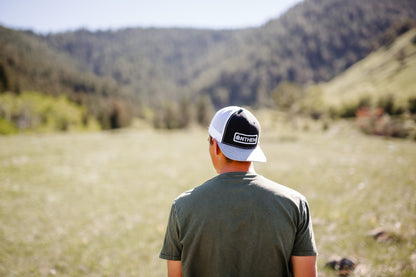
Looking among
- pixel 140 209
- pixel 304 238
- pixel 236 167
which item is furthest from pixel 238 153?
pixel 140 209

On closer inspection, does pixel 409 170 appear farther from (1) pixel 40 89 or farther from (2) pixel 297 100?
(1) pixel 40 89

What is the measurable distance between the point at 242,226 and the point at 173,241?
70cm

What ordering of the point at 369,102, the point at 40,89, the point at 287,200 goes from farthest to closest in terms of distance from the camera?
the point at 40,89
the point at 369,102
the point at 287,200

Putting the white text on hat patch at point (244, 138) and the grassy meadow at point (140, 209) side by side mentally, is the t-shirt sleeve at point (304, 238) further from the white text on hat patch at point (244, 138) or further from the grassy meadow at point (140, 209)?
the grassy meadow at point (140, 209)

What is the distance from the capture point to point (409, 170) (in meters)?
11.8

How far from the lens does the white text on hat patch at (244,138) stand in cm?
210

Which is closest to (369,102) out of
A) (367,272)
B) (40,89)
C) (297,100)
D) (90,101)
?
(297,100)

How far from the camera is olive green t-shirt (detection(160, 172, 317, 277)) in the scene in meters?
1.91

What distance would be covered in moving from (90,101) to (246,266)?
109426 mm

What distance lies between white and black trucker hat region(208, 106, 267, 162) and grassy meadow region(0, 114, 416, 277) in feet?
15.7

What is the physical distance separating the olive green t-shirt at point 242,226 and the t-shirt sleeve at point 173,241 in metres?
0.03

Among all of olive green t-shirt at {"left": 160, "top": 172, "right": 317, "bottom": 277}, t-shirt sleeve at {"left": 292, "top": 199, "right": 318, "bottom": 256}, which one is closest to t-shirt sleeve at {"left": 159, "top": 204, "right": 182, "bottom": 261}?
olive green t-shirt at {"left": 160, "top": 172, "right": 317, "bottom": 277}

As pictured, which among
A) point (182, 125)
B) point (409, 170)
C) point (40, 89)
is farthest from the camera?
point (40, 89)

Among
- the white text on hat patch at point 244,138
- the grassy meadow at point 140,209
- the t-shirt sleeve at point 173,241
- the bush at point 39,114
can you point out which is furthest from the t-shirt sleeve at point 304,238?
the bush at point 39,114
